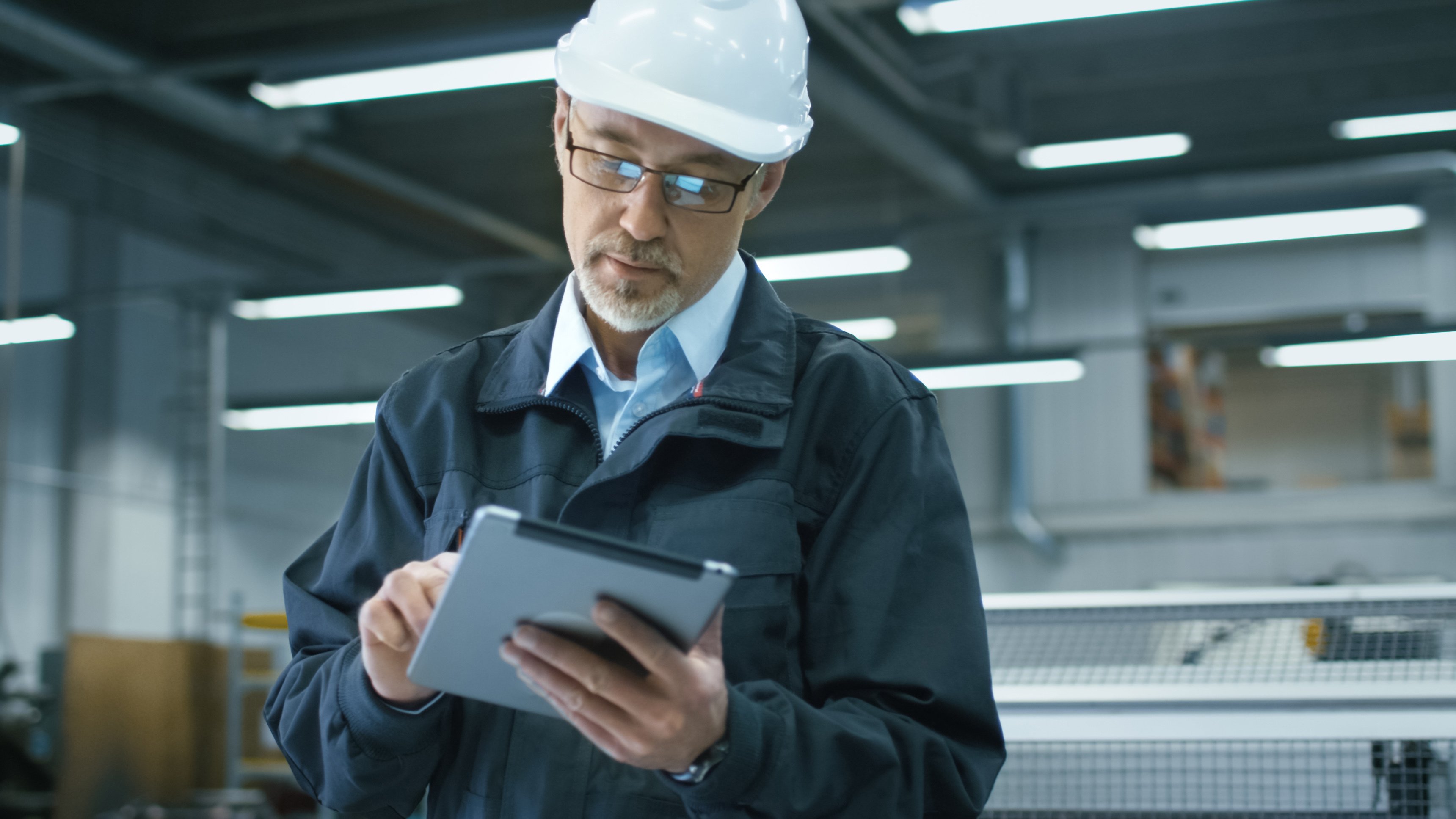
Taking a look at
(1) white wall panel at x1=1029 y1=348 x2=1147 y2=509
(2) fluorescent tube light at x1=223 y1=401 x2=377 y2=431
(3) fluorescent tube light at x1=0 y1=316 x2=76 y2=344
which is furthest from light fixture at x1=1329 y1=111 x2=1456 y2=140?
(3) fluorescent tube light at x1=0 y1=316 x2=76 y2=344

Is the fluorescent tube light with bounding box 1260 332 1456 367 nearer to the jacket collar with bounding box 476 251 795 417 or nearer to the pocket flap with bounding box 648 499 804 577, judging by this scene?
the jacket collar with bounding box 476 251 795 417

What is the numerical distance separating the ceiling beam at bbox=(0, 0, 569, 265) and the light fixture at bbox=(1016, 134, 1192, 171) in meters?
4.47

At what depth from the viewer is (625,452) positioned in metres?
1.25

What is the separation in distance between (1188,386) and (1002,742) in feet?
42.6

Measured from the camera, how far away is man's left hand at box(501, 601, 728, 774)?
979 mm

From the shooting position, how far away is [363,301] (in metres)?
10.2

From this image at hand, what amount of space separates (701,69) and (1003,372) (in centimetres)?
935

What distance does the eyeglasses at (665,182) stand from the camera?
134 cm

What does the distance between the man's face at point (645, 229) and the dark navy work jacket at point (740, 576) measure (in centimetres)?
8

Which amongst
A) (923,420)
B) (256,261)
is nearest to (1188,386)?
(256,261)

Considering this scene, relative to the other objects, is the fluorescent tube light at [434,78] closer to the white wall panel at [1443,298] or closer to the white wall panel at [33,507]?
the white wall panel at [33,507]

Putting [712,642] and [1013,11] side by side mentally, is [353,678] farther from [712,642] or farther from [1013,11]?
[1013,11]

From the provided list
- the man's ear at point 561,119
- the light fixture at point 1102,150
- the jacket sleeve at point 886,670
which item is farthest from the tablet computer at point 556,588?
the light fixture at point 1102,150

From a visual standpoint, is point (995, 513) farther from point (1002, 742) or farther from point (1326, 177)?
point (1002, 742)
